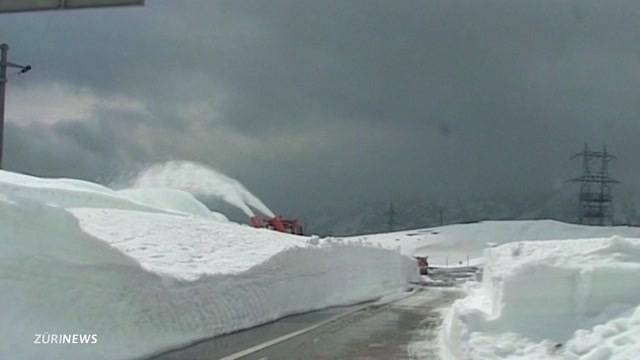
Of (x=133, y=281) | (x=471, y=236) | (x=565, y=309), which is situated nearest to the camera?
(x=565, y=309)

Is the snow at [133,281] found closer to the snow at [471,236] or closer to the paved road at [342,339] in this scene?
the paved road at [342,339]

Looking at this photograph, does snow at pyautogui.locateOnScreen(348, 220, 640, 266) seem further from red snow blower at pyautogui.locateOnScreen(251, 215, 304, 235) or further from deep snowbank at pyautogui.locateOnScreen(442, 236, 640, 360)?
deep snowbank at pyautogui.locateOnScreen(442, 236, 640, 360)

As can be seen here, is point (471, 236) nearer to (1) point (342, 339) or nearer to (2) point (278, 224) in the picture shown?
(2) point (278, 224)

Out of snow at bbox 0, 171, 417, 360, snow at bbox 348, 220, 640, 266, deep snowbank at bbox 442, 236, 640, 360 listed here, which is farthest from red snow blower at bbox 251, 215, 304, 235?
snow at bbox 348, 220, 640, 266

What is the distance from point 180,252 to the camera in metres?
23.2

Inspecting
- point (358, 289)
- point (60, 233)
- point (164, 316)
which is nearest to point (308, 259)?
point (358, 289)

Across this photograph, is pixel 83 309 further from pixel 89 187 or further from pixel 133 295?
pixel 89 187

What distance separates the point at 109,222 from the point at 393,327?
1278cm

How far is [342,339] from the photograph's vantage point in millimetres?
17594

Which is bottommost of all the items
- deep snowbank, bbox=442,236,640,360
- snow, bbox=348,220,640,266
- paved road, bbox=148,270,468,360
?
paved road, bbox=148,270,468,360

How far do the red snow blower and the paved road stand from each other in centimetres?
2763

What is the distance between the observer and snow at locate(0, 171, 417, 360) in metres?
12.3

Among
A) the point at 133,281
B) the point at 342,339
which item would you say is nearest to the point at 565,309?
the point at 342,339

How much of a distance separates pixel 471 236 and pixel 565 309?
127473 millimetres
